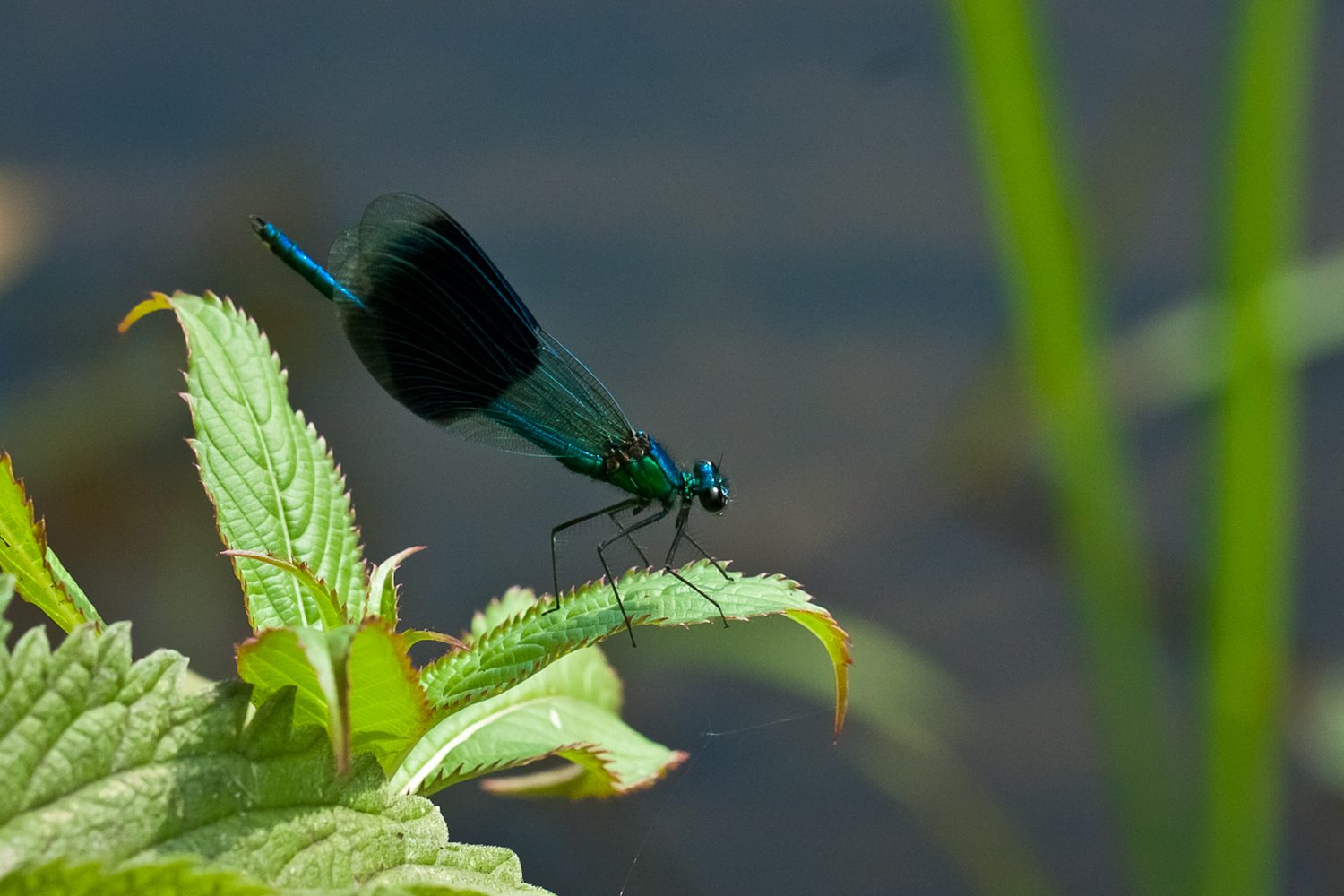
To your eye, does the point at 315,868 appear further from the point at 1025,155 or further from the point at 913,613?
the point at 913,613

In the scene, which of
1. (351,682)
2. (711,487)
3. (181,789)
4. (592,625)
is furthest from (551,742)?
(711,487)

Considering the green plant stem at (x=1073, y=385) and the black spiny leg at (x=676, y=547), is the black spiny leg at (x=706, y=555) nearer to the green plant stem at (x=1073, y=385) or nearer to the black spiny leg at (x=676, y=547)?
the black spiny leg at (x=676, y=547)

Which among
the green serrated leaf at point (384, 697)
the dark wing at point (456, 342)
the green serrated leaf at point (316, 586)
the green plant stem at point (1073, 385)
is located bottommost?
the green serrated leaf at point (384, 697)

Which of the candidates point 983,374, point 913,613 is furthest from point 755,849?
point 983,374

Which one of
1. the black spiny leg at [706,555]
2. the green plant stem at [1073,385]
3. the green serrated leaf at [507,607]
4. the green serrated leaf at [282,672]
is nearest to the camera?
the green serrated leaf at [282,672]

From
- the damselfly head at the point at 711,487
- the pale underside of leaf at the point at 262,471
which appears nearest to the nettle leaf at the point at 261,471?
the pale underside of leaf at the point at 262,471

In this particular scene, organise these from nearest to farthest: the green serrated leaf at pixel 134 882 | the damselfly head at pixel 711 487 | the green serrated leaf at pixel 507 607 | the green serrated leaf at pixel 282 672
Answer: the green serrated leaf at pixel 134 882
the green serrated leaf at pixel 282 672
the green serrated leaf at pixel 507 607
the damselfly head at pixel 711 487

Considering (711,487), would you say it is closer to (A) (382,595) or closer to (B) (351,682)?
(A) (382,595)
